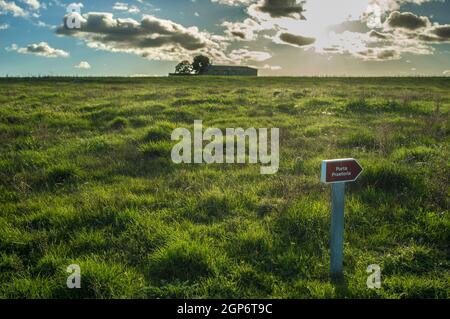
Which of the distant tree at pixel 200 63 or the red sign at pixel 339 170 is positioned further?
the distant tree at pixel 200 63

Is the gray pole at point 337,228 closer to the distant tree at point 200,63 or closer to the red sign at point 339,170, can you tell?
the red sign at point 339,170

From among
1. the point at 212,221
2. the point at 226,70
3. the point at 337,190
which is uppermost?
the point at 226,70

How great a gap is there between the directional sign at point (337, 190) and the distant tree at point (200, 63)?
101808 millimetres

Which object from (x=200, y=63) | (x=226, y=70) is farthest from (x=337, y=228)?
(x=200, y=63)

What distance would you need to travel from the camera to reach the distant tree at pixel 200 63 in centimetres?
10344

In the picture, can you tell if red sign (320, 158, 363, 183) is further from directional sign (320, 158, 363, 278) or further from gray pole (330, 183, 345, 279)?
gray pole (330, 183, 345, 279)

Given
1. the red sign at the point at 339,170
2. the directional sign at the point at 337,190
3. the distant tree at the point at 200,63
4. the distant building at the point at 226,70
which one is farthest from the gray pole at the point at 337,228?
A: the distant tree at the point at 200,63

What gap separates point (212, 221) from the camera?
18.7 feet

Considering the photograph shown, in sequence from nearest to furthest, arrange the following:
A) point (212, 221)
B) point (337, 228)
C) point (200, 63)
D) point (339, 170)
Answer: point (339, 170)
point (337, 228)
point (212, 221)
point (200, 63)

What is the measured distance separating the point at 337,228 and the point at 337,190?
0.45 meters

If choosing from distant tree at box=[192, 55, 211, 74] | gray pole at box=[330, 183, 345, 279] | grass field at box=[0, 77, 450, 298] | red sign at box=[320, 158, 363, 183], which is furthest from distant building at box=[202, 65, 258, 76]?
red sign at box=[320, 158, 363, 183]

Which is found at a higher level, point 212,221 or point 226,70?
point 226,70

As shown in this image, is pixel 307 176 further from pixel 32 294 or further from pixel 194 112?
pixel 194 112

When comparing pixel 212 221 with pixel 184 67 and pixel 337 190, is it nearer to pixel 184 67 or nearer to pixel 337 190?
pixel 337 190
